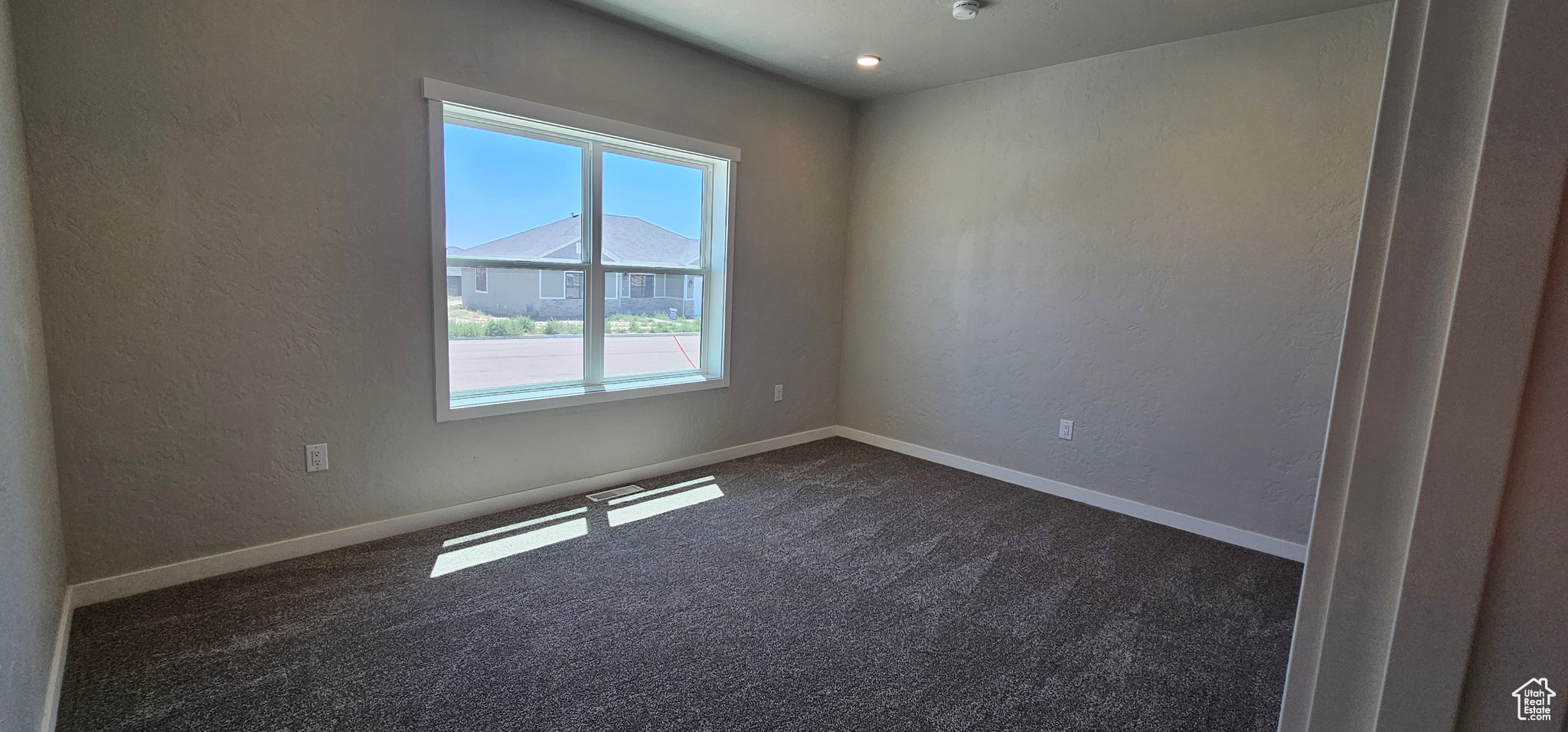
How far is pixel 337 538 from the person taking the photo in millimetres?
2693

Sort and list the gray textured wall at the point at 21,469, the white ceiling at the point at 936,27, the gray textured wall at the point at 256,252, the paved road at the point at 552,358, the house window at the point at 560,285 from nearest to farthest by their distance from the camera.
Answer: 1. the gray textured wall at the point at 21,469
2. the gray textured wall at the point at 256,252
3. the white ceiling at the point at 936,27
4. the paved road at the point at 552,358
5. the house window at the point at 560,285

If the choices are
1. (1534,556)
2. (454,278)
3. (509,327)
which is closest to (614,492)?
(509,327)

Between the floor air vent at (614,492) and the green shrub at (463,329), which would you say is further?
the floor air vent at (614,492)

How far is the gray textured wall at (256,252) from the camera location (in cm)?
210

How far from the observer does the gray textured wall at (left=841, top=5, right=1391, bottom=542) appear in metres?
2.87

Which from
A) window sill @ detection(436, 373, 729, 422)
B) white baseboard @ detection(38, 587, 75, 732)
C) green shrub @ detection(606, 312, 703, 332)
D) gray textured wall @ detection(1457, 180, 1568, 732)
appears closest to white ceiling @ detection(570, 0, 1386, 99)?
green shrub @ detection(606, 312, 703, 332)

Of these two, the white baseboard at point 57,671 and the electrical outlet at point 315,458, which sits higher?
the electrical outlet at point 315,458

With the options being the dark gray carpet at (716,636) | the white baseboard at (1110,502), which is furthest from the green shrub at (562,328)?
the white baseboard at (1110,502)

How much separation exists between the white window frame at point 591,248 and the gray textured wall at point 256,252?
0.07m

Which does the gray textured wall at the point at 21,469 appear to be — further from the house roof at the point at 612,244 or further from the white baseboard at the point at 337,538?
the house roof at the point at 612,244

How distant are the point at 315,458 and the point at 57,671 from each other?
0.97 metres

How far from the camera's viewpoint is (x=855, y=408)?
485 centimetres

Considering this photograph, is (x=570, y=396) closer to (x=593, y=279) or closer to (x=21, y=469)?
(x=593, y=279)

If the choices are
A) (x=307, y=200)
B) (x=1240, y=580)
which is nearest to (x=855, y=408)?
(x=1240, y=580)
